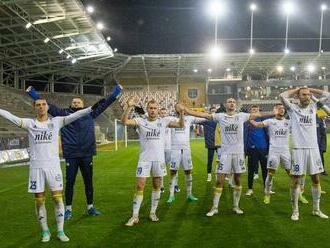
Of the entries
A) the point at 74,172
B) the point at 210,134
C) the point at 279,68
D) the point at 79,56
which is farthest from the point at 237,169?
the point at 279,68

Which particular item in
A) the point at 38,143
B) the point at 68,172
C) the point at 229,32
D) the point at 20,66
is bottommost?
the point at 68,172

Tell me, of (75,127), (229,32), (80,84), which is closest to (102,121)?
(80,84)

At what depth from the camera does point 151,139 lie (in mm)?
9125

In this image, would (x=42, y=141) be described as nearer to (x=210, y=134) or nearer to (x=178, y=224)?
(x=178, y=224)

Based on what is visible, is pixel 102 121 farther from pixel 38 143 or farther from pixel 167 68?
pixel 38 143

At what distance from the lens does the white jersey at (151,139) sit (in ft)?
29.8

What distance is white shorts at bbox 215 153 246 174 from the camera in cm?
970

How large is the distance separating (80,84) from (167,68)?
39.3ft

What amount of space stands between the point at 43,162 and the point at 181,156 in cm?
465

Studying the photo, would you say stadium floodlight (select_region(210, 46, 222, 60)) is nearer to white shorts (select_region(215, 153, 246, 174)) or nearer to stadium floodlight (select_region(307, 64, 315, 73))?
stadium floodlight (select_region(307, 64, 315, 73))

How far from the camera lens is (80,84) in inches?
2491

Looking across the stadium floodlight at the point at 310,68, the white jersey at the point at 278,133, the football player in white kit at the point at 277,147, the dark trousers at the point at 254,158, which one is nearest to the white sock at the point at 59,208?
the football player in white kit at the point at 277,147

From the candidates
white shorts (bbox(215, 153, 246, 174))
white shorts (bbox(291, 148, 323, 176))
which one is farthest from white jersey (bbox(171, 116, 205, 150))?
white shorts (bbox(291, 148, 323, 176))

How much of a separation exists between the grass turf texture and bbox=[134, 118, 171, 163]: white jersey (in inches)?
49.9
